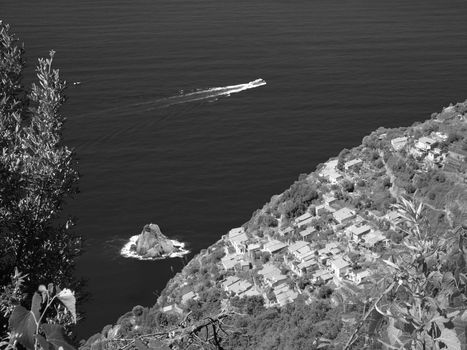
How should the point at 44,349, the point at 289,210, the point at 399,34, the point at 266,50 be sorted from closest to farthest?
1. the point at 44,349
2. the point at 289,210
3. the point at 266,50
4. the point at 399,34

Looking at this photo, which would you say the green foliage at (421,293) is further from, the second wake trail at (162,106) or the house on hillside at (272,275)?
the second wake trail at (162,106)

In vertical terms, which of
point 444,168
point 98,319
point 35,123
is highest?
point 35,123

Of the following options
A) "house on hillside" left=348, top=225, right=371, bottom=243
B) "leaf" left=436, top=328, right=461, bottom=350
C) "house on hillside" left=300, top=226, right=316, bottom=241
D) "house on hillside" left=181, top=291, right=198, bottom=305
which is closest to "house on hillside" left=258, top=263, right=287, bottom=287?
"house on hillside" left=300, top=226, right=316, bottom=241

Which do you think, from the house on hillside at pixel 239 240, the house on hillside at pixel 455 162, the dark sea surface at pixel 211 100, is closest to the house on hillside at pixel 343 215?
the house on hillside at pixel 455 162

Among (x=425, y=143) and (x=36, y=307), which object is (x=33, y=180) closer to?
(x=36, y=307)

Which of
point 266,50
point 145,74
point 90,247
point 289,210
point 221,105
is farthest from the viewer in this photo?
point 266,50

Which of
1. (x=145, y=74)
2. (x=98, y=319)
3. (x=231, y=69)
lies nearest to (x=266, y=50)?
(x=231, y=69)

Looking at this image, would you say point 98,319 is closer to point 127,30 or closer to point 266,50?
point 266,50
